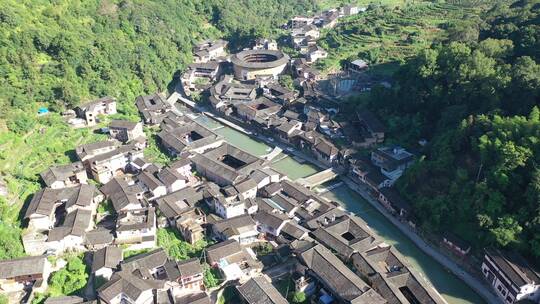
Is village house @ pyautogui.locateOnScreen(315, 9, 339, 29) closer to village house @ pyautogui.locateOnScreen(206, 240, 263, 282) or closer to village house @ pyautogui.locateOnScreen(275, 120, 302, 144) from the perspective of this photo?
village house @ pyautogui.locateOnScreen(275, 120, 302, 144)

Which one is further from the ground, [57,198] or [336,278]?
[57,198]

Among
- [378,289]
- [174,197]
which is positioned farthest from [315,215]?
[174,197]

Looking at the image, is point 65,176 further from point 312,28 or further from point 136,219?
point 312,28

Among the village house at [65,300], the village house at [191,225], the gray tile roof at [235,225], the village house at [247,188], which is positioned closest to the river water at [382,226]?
the village house at [247,188]

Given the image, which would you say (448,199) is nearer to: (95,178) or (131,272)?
(131,272)

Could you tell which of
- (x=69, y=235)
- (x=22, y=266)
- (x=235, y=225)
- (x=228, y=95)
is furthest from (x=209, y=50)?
(x=22, y=266)
